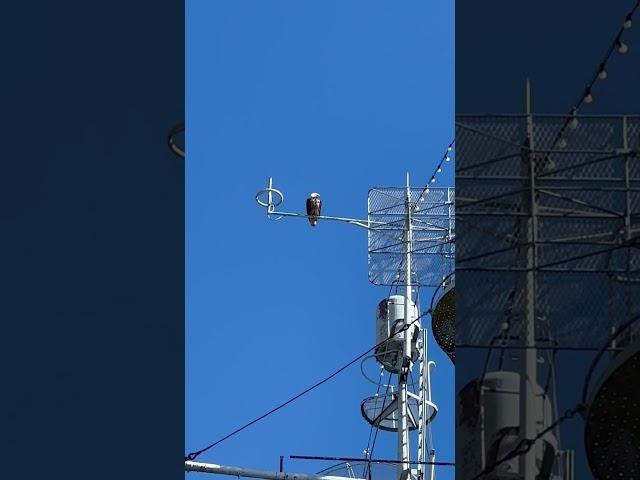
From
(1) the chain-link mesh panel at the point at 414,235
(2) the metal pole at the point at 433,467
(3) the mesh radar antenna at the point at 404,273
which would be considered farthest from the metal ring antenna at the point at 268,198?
(2) the metal pole at the point at 433,467

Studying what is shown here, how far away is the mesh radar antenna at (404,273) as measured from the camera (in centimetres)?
194

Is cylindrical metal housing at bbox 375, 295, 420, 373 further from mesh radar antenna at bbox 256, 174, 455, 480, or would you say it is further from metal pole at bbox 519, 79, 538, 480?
metal pole at bbox 519, 79, 538, 480

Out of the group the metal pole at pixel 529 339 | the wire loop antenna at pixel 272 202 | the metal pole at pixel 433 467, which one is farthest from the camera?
the wire loop antenna at pixel 272 202

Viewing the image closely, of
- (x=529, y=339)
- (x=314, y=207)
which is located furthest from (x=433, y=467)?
(x=314, y=207)

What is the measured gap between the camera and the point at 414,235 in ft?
7.45

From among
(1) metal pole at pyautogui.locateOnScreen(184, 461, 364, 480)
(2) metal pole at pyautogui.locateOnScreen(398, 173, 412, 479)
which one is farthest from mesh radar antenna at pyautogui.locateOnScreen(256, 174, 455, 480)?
(1) metal pole at pyautogui.locateOnScreen(184, 461, 364, 480)

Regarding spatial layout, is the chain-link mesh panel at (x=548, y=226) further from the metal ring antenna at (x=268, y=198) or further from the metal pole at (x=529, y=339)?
the metal ring antenna at (x=268, y=198)

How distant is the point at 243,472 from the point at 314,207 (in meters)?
0.43

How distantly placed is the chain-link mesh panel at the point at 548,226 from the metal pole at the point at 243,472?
0.35m
